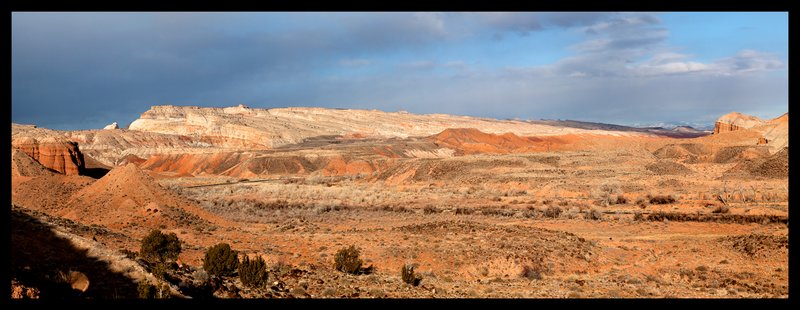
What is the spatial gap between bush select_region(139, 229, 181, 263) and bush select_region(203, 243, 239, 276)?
2.57m

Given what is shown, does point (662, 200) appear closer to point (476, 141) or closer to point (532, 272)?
point (532, 272)

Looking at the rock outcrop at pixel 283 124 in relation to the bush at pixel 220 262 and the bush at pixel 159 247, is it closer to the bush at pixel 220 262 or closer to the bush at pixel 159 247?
the bush at pixel 159 247

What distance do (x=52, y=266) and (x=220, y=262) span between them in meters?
3.92

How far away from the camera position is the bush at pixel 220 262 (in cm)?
1423

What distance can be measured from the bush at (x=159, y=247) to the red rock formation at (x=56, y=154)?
44103mm

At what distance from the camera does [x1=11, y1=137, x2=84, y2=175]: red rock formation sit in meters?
55.0

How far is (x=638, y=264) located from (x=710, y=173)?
33.7m

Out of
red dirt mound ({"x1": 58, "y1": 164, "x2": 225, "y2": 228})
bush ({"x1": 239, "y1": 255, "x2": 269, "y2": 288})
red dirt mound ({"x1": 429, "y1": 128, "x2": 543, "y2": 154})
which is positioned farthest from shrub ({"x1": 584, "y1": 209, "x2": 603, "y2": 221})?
red dirt mound ({"x1": 429, "y1": 128, "x2": 543, "y2": 154})

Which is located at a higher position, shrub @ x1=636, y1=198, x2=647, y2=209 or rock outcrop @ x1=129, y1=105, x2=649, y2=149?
rock outcrop @ x1=129, y1=105, x2=649, y2=149

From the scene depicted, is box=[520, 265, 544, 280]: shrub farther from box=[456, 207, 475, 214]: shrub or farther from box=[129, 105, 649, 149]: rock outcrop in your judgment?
box=[129, 105, 649, 149]: rock outcrop

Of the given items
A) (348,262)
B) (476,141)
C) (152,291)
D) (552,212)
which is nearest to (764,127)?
(476,141)

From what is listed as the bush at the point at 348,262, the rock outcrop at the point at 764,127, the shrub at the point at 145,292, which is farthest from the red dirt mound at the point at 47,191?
the rock outcrop at the point at 764,127
